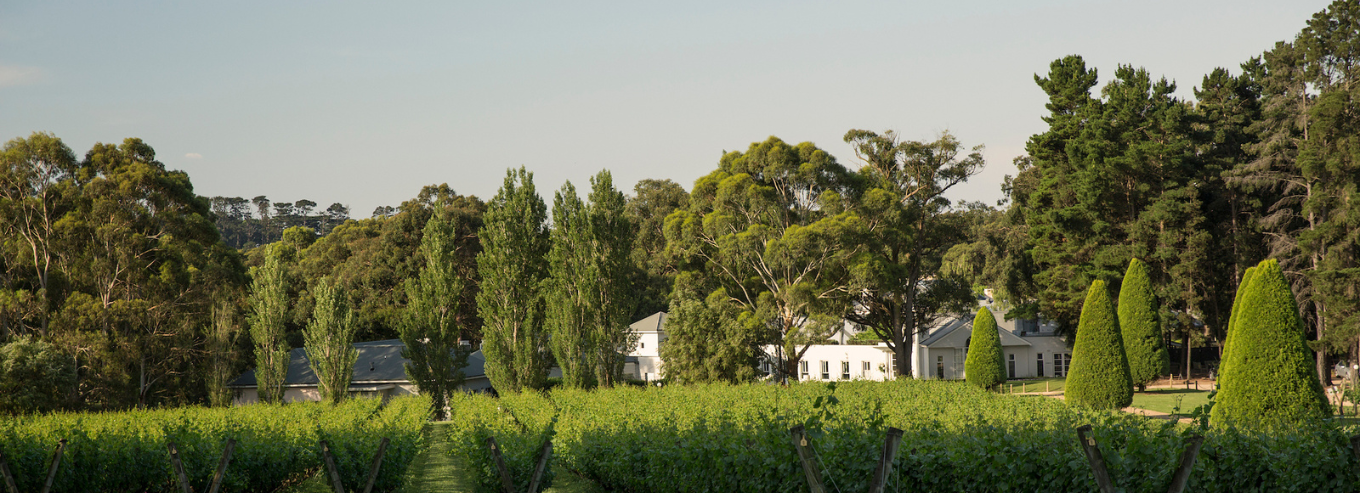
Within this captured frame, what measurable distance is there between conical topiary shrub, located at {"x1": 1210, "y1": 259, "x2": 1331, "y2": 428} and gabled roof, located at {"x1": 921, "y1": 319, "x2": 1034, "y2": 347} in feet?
85.7

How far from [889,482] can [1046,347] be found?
3881 centimetres

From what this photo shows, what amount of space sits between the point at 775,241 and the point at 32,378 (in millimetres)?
23814

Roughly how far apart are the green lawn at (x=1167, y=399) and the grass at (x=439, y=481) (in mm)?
17880

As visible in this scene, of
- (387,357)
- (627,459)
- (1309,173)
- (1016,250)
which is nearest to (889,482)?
(627,459)

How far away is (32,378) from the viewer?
79.1ft

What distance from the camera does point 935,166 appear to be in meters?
37.9

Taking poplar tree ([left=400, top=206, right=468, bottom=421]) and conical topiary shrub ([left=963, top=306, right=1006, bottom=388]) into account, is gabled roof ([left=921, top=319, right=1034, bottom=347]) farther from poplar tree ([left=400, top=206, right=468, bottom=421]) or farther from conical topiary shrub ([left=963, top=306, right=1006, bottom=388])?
poplar tree ([left=400, top=206, right=468, bottom=421])

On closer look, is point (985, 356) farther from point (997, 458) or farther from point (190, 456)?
→ point (190, 456)

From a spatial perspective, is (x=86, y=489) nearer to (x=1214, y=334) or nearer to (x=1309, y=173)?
(x=1309, y=173)

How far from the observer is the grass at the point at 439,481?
13805 millimetres

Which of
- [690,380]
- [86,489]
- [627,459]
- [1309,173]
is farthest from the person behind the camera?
[1309,173]

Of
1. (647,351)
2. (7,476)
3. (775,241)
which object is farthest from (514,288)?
(647,351)

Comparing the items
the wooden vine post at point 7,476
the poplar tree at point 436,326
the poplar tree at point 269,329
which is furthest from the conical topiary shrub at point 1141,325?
the wooden vine post at point 7,476

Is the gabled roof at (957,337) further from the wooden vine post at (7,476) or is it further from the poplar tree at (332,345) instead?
the wooden vine post at (7,476)
